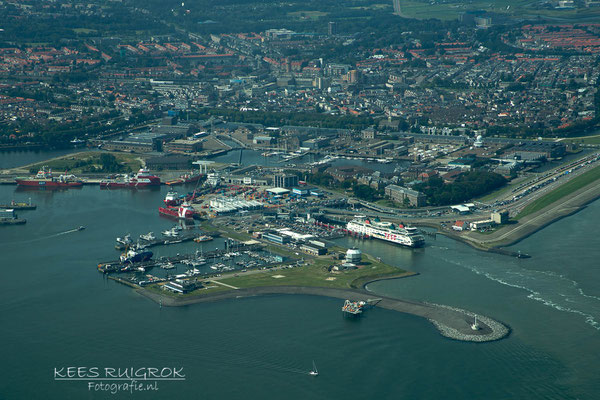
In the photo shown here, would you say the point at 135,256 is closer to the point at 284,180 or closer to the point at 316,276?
the point at 316,276

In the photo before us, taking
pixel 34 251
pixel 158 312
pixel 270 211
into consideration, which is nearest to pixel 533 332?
pixel 158 312

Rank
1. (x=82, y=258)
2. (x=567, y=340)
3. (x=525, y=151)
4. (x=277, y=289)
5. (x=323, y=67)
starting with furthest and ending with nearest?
(x=323, y=67) < (x=525, y=151) < (x=82, y=258) < (x=277, y=289) < (x=567, y=340)

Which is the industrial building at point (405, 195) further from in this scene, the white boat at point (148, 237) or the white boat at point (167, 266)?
the white boat at point (167, 266)

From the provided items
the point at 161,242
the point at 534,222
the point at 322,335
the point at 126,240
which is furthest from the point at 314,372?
the point at 534,222

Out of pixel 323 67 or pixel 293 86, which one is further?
pixel 323 67

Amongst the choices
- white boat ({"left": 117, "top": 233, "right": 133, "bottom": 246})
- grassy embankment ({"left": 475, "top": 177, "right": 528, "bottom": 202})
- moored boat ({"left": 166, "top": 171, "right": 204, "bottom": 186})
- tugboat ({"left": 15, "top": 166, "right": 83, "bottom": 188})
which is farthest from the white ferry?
tugboat ({"left": 15, "top": 166, "right": 83, "bottom": 188})

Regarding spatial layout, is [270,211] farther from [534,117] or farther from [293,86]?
[293,86]
